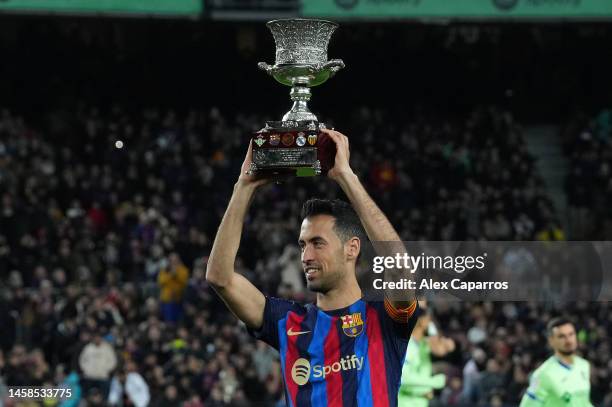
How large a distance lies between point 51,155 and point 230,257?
16.7 meters

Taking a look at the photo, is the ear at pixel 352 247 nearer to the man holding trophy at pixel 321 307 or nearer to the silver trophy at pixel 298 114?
the man holding trophy at pixel 321 307

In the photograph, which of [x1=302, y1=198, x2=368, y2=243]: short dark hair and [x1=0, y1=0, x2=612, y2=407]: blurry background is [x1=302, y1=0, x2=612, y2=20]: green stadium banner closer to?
[x1=0, y1=0, x2=612, y2=407]: blurry background

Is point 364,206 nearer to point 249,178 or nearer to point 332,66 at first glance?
point 249,178

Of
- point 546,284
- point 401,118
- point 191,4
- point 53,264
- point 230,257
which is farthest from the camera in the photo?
point 401,118

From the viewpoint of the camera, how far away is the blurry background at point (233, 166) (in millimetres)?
16109

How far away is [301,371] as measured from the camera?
17.3 feet

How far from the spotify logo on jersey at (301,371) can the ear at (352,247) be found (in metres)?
0.46

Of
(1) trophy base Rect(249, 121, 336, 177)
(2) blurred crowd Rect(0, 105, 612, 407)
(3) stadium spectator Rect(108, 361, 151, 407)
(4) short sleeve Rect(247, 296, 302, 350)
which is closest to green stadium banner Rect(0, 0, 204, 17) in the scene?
(2) blurred crowd Rect(0, 105, 612, 407)

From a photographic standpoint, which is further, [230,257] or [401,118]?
[401,118]

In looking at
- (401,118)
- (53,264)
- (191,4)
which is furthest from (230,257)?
(401,118)

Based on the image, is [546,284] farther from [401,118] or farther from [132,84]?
[132,84]

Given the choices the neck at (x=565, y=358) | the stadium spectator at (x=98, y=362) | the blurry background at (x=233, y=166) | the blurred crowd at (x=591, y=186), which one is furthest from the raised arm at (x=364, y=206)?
the blurred crowd at (x=591, y=186)

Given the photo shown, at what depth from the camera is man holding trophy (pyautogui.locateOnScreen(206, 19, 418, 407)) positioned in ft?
16.9

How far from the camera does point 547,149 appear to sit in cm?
2509
